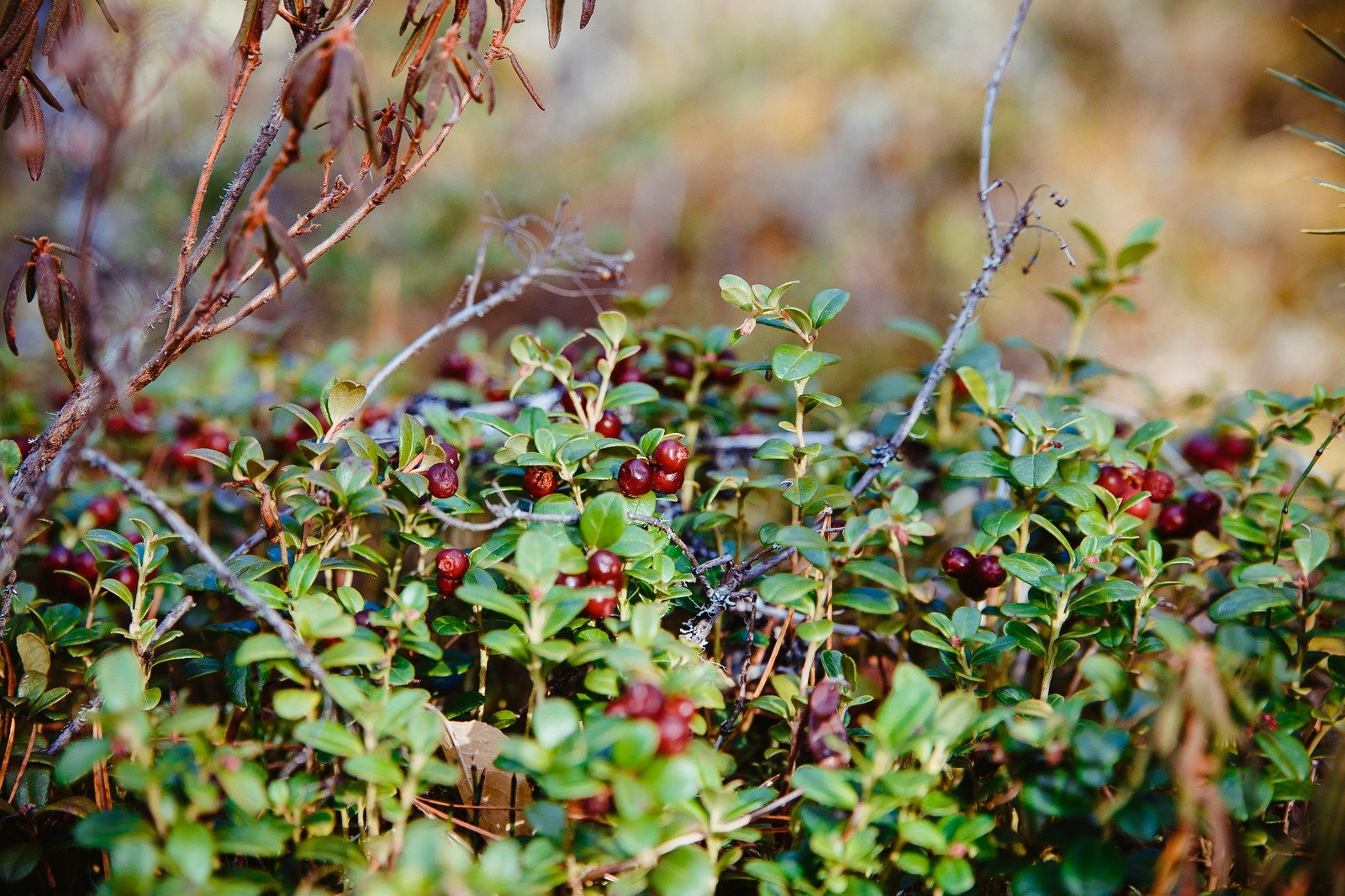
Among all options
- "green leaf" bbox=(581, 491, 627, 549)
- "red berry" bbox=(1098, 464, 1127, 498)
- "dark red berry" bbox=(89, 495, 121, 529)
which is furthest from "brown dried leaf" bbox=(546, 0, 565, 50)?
"dark red berry" bbox=(89, 495, 121, 529)

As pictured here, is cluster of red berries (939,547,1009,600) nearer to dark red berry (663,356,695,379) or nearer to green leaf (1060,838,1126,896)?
green leaf (1060,838,1126,896)

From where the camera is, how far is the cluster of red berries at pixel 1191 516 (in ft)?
4.15

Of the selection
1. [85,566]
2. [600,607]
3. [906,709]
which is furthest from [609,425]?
[85,566]

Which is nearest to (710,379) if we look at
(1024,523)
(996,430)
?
(996,430)

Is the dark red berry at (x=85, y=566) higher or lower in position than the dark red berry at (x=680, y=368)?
lower

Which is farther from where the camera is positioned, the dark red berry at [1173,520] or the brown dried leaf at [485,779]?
the dark red berry at [1173,520]

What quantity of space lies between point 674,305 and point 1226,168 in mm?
3463

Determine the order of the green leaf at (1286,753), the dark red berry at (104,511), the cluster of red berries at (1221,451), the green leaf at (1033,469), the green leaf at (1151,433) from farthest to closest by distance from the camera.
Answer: the cluster of red berries at (1221,451) → the dark red berry at (104,511) → the green leaf at (1151,433) → the green leaf at (1033,469) → the green leaf at (1286,753)

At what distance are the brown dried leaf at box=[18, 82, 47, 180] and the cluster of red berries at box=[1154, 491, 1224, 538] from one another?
1.68m

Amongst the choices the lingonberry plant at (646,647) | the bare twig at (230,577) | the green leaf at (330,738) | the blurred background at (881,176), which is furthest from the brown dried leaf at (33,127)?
the blurred background at (881,176)

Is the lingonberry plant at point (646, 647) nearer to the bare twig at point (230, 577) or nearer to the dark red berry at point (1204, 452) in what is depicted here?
the bare twig at point (230, 577)

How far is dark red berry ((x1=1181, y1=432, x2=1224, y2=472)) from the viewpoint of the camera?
5.36ft

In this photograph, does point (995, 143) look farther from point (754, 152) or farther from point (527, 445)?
point (527, 445)

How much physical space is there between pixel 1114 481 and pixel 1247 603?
0.27m
